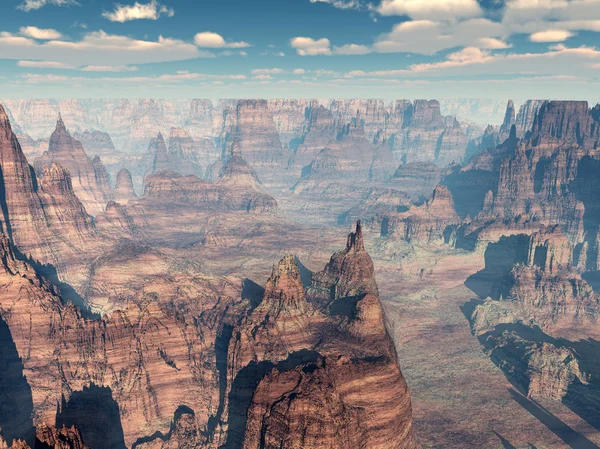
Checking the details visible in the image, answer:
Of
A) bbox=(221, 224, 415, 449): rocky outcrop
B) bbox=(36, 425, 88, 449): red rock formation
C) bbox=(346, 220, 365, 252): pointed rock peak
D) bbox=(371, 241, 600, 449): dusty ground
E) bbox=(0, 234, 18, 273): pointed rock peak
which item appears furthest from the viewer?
bbox=(346, 220, 365, 252): pointed rock peak

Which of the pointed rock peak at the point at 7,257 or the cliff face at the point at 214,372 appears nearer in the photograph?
the cliff face at the point at 214,372

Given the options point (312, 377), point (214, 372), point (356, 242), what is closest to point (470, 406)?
point (356, 242)

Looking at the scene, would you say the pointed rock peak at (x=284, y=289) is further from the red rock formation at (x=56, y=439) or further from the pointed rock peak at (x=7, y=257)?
the pointed rock peak at (x=7, y=257)

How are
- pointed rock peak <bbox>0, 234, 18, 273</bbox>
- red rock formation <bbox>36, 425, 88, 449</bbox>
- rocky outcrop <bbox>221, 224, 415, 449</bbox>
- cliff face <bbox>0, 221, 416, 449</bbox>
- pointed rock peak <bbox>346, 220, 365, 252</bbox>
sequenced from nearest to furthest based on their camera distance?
red rock formation <bbox>36, 425, 88, 449</bbox> → rocky outcrop <bbox>221, 224, 415, 449</bbox> → cliff face <bbox>0, 221, 416, 449</bbox> → pointed rock peak <bbox>0, 234, 18, 273</bbox> → pointed rock peak <bbox>346, 220, 365, 252</bbox>

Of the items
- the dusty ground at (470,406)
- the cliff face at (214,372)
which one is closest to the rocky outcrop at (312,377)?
the cliff face at (214,372)

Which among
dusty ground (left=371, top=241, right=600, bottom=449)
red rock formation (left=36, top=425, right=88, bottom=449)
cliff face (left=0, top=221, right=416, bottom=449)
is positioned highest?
red rock formation (left=36, top=425, right=88, bottom=449)

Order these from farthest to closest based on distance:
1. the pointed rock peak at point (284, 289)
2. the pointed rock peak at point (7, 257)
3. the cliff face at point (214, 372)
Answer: the pointed rock peak at point (7, 257), the pointed rock peak at point (284, 289), the cliff face at point (214, 372)


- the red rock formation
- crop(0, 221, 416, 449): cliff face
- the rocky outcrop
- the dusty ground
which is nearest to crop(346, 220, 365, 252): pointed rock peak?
the rocky outcrop

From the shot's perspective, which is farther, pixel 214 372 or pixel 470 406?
pixel 470 406

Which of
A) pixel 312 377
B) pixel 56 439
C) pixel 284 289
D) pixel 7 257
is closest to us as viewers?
pixel 56 439

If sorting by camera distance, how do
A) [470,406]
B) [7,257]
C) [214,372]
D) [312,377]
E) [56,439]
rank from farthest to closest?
1. [7,257]
2. [470,406]
3. [214,372]
4. [312,377]
5. [56,439]

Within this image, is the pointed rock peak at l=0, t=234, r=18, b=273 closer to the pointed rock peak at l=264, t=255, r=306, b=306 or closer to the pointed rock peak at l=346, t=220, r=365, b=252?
the pointed rock peak at l=264, t=255, r=306, b=306

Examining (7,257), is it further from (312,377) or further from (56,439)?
(312,377)

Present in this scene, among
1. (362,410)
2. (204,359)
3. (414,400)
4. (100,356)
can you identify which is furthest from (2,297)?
(414,400)
